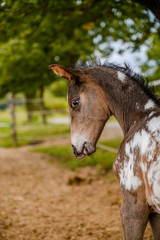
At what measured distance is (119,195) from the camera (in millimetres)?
4828

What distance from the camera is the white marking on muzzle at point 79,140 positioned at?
229cm

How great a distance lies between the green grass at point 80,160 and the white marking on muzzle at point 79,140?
406 cm

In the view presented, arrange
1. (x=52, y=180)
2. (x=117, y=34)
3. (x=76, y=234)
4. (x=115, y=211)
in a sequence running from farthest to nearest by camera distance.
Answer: (x=52, y=180)
(x=117, y=34)
(x=115, y=211)
(x=76, y=234)

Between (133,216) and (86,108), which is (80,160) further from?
(133,216)

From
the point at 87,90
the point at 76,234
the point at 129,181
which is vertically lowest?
the point at 76,234

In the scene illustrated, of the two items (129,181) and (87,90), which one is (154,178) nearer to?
(129,181)

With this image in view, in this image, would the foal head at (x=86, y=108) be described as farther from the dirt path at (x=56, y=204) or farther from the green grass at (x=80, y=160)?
the green grass at (x=80, y=160)

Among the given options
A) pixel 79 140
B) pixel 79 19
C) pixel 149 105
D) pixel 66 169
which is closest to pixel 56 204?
pixel 66 169

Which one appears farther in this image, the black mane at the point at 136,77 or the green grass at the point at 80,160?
the green grass at the point at 80,160

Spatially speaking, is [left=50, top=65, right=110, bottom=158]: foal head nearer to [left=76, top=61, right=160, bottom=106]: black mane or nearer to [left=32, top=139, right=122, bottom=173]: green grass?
[left=76, top=61, right=160, bottom=106]: black mane

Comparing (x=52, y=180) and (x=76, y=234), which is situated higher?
(x=76, y=234)

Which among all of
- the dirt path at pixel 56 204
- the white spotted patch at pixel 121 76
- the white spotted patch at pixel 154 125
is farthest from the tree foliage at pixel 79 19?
the dirt path at pixel 56 204

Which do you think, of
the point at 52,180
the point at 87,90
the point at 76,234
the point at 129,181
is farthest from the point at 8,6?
the point at 52,180

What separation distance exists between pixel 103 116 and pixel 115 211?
2339mm
